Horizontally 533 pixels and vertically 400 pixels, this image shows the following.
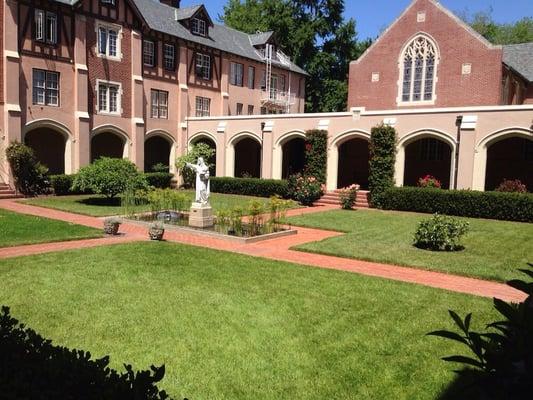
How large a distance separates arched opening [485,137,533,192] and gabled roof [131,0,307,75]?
732 inches

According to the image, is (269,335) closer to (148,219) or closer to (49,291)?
(49,291)

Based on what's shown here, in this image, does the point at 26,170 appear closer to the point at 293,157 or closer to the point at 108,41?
the point at 108,41

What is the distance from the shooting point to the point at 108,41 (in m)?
27.2

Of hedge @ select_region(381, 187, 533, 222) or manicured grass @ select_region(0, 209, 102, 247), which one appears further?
hedge @ select_region(381, 187, 533, 222)

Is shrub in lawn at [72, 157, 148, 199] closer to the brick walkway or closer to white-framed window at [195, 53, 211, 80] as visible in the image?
the brick walkway

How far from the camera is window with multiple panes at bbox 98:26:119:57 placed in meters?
26.8

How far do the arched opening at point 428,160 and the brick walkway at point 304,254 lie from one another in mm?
13830

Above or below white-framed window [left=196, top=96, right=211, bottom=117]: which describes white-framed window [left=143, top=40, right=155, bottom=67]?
above

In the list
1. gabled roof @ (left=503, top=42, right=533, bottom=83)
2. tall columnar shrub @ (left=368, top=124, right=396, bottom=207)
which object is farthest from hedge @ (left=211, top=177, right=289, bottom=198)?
gabled roof @ (left=503, top=42, right=533, bottom=83)

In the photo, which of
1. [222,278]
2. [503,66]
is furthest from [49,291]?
[503,66]

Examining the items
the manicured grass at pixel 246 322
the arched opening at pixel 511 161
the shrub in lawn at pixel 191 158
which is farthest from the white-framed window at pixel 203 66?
the manicured grass at pixel 246 322

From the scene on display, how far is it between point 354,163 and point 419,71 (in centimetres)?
656

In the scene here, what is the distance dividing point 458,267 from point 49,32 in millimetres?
22830

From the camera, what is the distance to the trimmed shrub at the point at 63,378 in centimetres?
290
